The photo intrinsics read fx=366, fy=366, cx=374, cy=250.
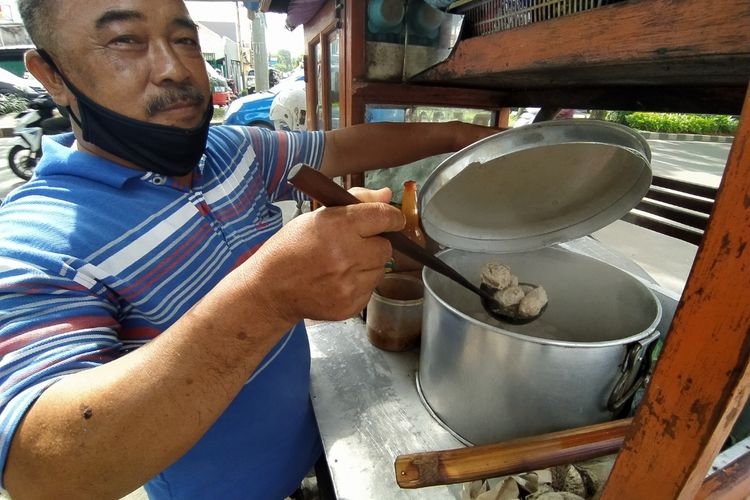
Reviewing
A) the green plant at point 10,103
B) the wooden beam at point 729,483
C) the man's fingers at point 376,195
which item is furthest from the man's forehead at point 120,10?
the green plant at point 10,103

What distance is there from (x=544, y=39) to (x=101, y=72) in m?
0.94

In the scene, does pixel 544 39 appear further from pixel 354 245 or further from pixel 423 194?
pixel 354 245

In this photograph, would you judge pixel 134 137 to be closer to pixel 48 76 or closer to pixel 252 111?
pixel 48 76

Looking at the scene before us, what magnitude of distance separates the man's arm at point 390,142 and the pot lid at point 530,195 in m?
0.43

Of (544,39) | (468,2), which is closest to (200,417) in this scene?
(544,39)

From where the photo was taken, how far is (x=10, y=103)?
39.1 ft

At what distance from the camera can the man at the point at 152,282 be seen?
1.80 feet

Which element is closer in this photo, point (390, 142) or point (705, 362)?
point (705, 362)

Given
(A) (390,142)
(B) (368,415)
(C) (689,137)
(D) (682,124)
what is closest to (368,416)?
(B) (368,415)

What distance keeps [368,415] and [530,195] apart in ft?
2.61

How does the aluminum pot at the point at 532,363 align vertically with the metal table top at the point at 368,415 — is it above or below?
above

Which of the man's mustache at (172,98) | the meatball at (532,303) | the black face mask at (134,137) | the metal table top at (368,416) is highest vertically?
the man's mustache at (172,98)

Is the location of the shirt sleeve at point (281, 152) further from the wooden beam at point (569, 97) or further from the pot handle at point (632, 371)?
the pot handle at point (632, 371)

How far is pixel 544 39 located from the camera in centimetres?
68
